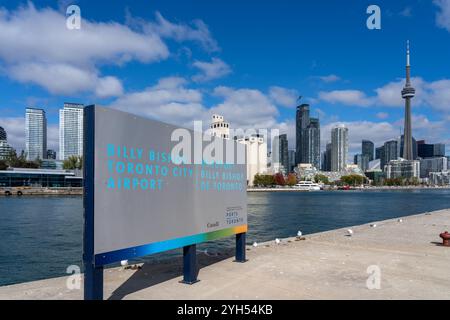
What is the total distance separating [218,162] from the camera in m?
11.6

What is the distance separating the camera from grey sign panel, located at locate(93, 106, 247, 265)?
23.7 feet

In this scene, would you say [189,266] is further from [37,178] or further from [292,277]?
[37,178]

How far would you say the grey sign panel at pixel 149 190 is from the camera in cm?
721

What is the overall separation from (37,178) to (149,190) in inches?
6047

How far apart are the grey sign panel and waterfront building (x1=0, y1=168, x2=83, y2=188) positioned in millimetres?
145914

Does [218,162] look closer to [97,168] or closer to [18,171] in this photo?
[97,168]

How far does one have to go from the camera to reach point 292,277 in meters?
10.4

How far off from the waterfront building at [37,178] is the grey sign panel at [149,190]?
146 meters

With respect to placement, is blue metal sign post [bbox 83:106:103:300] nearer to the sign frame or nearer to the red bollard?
the sign frame

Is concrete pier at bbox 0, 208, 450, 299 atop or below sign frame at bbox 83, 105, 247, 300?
below

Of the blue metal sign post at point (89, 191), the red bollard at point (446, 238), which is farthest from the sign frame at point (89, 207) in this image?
the red bollard at point (446, 238)

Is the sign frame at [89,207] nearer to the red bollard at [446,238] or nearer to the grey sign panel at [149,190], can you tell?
the grey sign panel at [149,190]

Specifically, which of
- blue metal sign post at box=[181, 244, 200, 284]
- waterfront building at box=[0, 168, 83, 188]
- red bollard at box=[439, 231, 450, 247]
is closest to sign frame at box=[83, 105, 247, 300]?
blue metal sign post at box=[181, 244, 200, 284]
